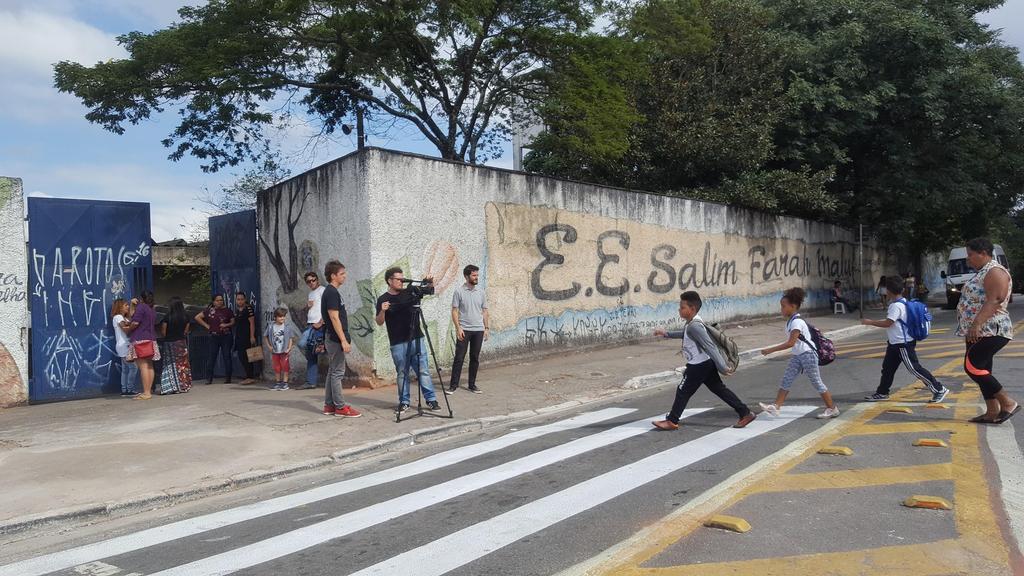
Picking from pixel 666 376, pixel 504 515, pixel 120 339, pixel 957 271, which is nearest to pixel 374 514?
pixel 504 515

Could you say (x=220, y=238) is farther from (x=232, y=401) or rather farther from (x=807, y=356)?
(x=807, y=356)

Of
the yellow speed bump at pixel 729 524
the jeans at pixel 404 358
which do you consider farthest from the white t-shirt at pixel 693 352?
the jeans at pixel 404 358

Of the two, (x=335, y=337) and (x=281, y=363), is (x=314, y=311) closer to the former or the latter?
(x=281, y=363)

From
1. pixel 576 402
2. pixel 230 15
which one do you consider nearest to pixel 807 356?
pixel 576 402

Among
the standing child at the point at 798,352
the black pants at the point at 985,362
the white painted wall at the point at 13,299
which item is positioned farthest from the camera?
the white painted wall at the point at 13,299

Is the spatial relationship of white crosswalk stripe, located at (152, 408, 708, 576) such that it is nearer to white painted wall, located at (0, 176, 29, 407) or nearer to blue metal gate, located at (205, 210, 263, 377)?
white painted wall, located at (0, 176, 29, 407)

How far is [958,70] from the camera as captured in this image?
23281 millimetres

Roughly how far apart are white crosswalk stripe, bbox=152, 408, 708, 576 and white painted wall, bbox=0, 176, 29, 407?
7833 millimetres

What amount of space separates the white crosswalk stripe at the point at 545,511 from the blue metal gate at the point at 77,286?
29.1ft

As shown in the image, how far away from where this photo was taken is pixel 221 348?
12617 millimetres

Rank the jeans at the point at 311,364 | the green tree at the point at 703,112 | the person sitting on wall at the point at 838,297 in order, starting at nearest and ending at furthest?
the jeans at the point at 311,364 → the green tree at the point at 703,112 → the person sitting on wall at the point at 838,297

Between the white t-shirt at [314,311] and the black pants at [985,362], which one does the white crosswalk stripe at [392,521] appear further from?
the white t-shirt at [314,311]

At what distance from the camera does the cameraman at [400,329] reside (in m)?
8.28

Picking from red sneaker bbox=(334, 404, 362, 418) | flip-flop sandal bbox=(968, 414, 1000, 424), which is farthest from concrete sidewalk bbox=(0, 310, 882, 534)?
flip-flop sandal bbox=(968, 414, 1000, 424)
